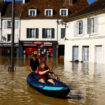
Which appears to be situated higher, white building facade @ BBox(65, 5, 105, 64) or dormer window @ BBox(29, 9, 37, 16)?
dormer window @ BBox(29, 9, 37, 16)

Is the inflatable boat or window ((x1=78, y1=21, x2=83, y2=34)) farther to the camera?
window ((x1=78, y1=21, x2=83, y2=34))

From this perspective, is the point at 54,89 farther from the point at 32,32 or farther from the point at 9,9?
the point at 9,9

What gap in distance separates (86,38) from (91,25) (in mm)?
1524

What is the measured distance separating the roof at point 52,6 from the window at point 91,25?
19.4m

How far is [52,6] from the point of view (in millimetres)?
48500

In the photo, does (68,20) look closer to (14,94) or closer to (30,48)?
(30,48)

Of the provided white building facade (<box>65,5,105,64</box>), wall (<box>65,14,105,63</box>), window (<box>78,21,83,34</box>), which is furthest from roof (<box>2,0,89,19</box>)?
window (<box>78,21,83,34</box>)

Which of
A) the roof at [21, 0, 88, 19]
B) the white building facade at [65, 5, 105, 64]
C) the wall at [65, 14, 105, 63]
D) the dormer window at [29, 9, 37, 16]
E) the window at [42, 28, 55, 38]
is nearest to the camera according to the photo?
the wall at [65, 14, 105, 63]

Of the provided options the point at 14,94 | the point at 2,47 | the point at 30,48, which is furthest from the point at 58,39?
the point at 14,94

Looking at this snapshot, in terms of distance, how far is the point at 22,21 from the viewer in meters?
47.0

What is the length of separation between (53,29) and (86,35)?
18590 mm

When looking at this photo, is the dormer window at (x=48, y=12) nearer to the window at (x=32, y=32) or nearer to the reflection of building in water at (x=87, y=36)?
the window at (x=32, y=32)

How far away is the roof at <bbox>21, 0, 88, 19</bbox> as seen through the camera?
4750 cm

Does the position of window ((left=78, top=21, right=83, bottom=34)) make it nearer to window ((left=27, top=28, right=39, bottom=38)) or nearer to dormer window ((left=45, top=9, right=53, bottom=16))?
window ((left=27, top=28, right=39, bottom=38))
